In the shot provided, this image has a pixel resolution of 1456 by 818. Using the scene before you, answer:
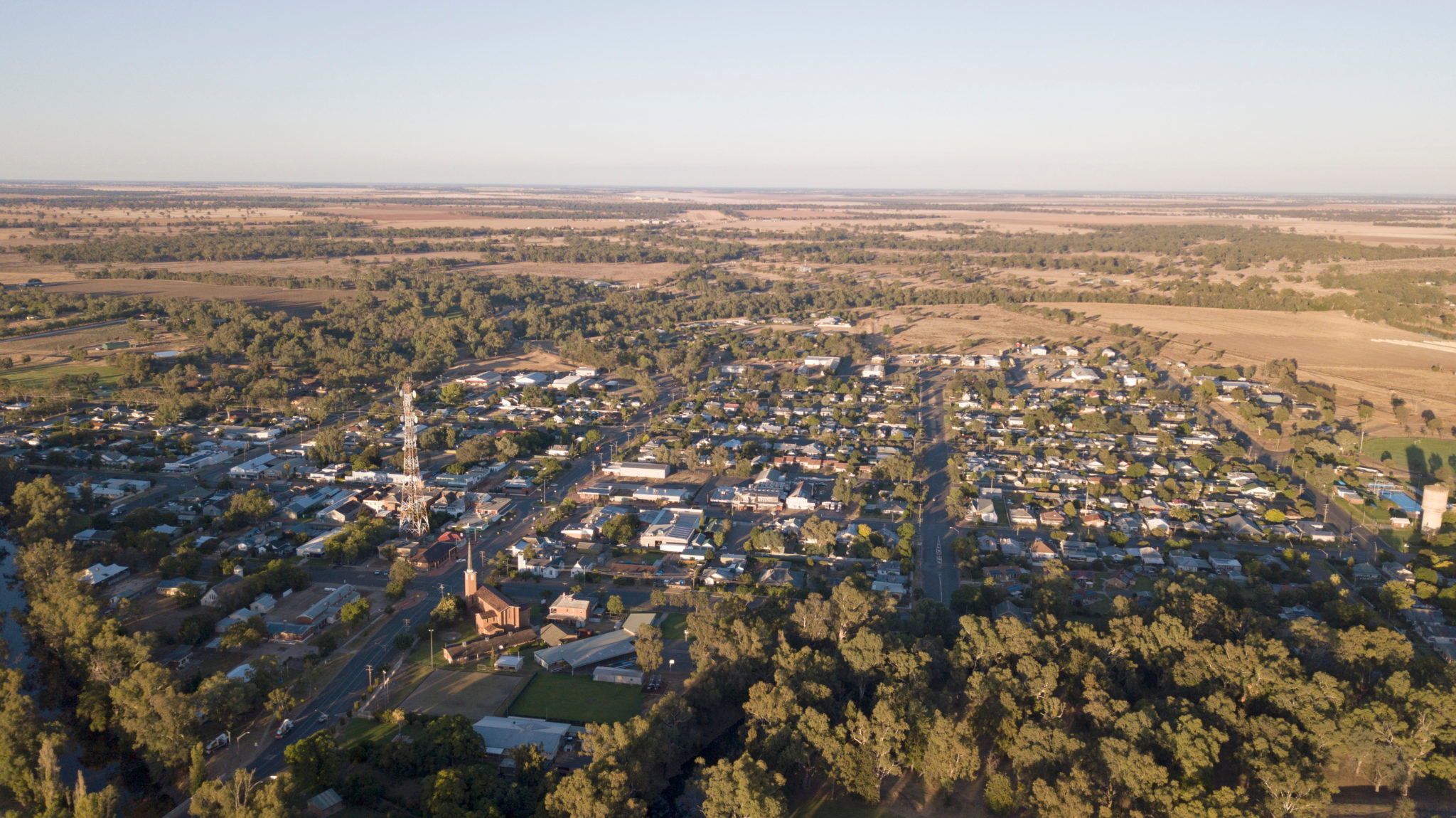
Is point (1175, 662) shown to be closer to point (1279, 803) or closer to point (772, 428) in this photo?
point (1279, 803)

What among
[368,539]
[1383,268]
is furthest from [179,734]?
[1383,268]

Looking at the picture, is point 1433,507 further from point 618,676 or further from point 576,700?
point 576,700

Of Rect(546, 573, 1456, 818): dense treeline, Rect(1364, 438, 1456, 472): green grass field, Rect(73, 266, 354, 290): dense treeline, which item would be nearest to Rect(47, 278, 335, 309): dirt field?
Rect(73, 266, 354, 290): dense treeline

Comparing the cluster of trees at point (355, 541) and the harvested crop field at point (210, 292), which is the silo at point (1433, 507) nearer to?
the cluster of trees at point (355, 541)

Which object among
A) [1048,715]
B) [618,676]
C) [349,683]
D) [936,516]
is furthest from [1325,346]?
[349,683]

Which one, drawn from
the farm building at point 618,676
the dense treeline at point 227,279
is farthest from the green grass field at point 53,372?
the farm building at point 618,676

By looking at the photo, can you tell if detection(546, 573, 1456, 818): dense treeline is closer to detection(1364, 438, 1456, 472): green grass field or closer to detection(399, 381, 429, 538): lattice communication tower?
detection(399, 381, 429, 538): lattice communication tower
